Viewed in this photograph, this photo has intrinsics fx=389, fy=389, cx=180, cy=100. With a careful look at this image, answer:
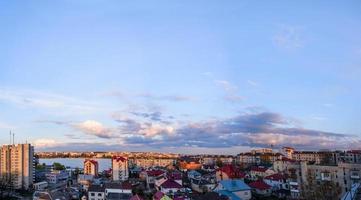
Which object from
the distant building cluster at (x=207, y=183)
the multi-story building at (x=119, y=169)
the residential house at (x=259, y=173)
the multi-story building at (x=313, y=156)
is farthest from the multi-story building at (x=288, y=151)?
the multi-story building at (x=119, y=169)

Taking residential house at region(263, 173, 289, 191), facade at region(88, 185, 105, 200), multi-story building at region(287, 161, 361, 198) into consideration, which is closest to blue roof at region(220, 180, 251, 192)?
multi-story building at region(287, 161, 361, 198)

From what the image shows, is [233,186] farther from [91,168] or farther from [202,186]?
[91,168]

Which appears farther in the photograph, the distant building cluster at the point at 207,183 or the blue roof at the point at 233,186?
the blue roof at the point at 233,186

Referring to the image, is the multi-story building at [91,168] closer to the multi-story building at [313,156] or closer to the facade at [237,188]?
the facade at [237,188]

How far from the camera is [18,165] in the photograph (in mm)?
35250

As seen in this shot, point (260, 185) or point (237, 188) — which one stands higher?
point (237, 188)

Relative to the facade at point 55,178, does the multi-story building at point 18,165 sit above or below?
above

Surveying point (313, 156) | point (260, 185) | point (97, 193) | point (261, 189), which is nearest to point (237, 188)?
point (261, 189)

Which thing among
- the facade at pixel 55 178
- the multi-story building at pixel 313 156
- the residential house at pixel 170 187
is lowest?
the facade at pixel 55 178

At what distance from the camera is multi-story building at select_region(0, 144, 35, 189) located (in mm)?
34375

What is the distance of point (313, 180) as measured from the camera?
21625mm

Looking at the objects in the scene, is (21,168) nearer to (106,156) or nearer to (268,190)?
(268,190)

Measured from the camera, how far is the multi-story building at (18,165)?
1353 inches

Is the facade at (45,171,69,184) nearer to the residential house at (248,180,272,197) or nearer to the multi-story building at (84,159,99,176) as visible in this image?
the multi-story building at (84,159,99,176)
